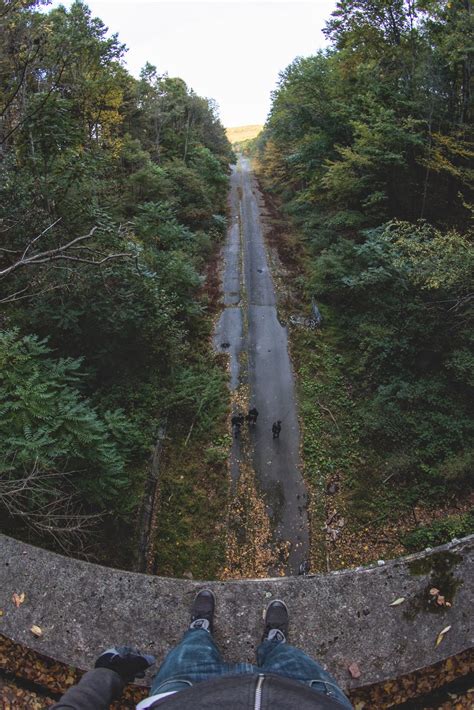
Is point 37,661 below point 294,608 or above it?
below

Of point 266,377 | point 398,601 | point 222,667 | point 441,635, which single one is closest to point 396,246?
point 266,377

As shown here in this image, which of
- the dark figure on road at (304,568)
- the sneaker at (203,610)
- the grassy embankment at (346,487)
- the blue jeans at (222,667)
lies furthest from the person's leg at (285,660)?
the grassy embankment at (346,487)

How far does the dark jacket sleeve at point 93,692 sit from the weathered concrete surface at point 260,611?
146 cm

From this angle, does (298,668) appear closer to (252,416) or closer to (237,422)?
(237,422)

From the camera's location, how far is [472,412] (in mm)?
9961

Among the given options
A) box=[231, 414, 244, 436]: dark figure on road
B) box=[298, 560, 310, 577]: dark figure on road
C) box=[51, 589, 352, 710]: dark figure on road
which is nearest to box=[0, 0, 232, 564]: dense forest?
box=[231, 414, 244, 436]: dark figure on road

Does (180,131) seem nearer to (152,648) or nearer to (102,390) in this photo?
(102,390)

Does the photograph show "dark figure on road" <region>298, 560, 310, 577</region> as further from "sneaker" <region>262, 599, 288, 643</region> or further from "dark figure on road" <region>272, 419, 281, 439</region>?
"sneaker" <region>262, 599, 288, 643</region>

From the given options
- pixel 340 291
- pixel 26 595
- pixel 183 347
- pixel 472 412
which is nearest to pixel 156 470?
pixel 183 347

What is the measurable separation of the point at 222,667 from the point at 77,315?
8.33 meters

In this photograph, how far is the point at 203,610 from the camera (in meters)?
4.21

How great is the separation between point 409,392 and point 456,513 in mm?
3166

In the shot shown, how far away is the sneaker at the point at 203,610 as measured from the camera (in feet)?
13.4

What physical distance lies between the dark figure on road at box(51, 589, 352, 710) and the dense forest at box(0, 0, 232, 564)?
3014 mm
